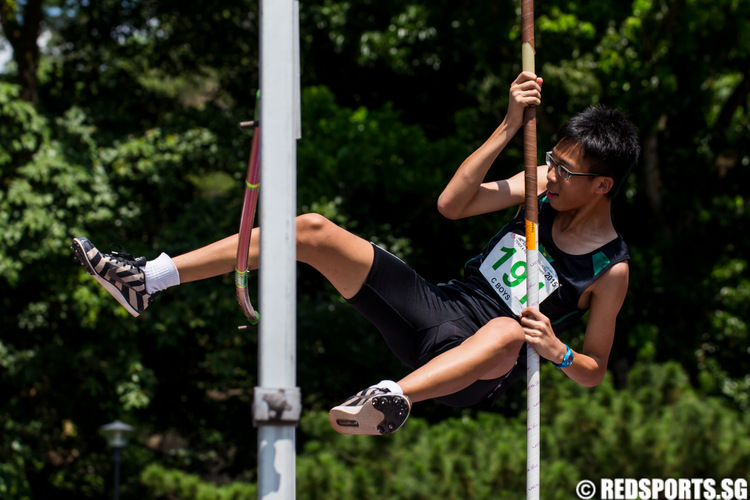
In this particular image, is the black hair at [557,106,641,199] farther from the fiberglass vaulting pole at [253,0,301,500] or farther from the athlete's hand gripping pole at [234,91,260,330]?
the fiberglass vaulting pole at [253,0,301,500]

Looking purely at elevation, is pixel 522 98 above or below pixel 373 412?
above

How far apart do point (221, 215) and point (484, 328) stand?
24.2 ft

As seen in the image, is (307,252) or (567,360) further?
(567,360)

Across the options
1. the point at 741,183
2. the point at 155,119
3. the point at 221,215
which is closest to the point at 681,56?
the point at 741,183

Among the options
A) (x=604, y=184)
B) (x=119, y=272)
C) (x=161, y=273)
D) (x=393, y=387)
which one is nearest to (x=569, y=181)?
(x=604, y=184)

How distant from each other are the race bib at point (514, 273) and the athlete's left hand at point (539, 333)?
164mm

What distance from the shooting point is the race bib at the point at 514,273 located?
284cm

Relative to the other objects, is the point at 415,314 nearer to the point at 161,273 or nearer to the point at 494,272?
the point at 494,272

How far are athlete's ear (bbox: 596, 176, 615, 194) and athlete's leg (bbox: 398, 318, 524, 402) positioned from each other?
495 mm

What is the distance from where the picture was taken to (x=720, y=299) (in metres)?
10.2

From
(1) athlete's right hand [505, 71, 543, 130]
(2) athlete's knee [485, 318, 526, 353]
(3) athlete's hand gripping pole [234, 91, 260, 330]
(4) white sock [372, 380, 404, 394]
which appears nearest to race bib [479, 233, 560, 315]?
(2) athlete's knee [485, 318, 526, 353]

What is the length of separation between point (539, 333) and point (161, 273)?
1033mm

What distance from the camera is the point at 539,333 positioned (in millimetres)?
2637

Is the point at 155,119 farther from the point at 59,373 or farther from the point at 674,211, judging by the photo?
the point at 674,211
